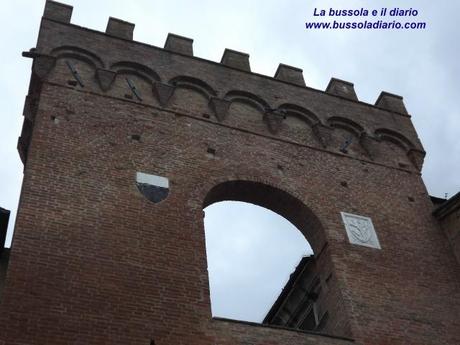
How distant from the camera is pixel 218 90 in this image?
13.0m

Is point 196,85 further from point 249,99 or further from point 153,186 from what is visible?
point 153,186

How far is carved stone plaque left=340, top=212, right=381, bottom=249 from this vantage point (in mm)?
10891

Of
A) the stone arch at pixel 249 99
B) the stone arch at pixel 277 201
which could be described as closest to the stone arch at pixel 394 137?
the stone arch at pixel 249 99

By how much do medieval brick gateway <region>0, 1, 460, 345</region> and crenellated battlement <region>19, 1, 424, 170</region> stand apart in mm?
41

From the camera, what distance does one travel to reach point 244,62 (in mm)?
14438

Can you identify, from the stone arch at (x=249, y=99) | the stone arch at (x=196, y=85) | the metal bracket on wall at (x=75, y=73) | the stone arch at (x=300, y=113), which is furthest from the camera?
the stone arch at (x=300, y=113)

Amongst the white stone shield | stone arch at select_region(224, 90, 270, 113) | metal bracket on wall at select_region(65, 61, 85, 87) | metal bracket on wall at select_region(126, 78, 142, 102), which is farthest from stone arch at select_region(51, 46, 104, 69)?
the white stone shield

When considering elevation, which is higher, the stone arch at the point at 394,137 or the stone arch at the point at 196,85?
the stone arch at the point at 196,85

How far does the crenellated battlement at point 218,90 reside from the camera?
12.0 m

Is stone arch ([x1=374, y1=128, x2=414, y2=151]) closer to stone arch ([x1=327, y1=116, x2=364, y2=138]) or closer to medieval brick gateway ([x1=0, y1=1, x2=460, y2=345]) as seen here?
medieval brick gateway ([x1=0, y1=1, x2=460, y2=345])

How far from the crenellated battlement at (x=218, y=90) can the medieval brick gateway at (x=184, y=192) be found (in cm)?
4

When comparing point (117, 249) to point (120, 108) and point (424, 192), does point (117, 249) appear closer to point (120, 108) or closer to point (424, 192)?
point (120, 108)

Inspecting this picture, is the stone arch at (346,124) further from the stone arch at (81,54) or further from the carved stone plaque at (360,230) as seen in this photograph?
the stone arch at (81,54)

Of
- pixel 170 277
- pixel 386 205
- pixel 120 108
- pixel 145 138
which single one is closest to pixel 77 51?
pixel 120 108
